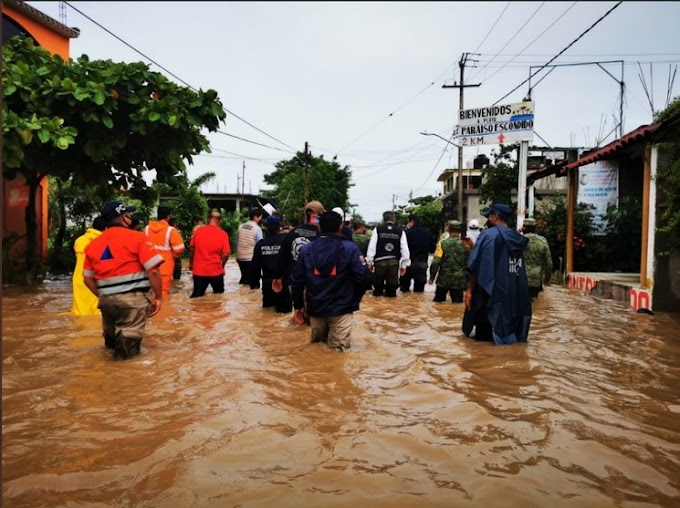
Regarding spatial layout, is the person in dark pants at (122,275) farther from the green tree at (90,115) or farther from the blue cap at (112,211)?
the green tree at (90,115)

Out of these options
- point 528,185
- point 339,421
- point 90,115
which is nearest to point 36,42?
point 90,115

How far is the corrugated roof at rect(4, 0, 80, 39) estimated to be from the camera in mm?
13391

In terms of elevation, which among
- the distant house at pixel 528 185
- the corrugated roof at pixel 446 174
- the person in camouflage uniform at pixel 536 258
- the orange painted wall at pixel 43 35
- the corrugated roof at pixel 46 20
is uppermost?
the corrugated roof at pixel 446 174

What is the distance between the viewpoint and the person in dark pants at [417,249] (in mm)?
11258

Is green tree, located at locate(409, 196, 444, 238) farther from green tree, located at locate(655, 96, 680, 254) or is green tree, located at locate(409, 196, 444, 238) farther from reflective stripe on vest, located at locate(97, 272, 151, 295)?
reflective stripe on vest, located at locate(97, 272, 151, 295)

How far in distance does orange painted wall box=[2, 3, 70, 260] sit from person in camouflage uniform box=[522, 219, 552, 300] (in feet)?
36.0

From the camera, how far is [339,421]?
3992 millimetres

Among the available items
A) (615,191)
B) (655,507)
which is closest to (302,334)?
(655,507)

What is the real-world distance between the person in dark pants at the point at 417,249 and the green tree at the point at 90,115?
418cm

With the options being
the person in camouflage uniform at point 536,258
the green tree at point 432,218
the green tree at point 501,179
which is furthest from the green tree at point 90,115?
the green tree at point 432,218

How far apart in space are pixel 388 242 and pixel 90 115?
5483 millimetres

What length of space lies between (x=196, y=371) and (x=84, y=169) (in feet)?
24.2

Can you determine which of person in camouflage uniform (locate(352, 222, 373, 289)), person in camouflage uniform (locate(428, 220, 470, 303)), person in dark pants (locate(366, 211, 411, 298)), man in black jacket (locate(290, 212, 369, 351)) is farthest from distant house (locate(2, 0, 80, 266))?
man in black jacket (locate(290, 212, 369, 351))

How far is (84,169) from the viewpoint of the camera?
11117 millimetres
